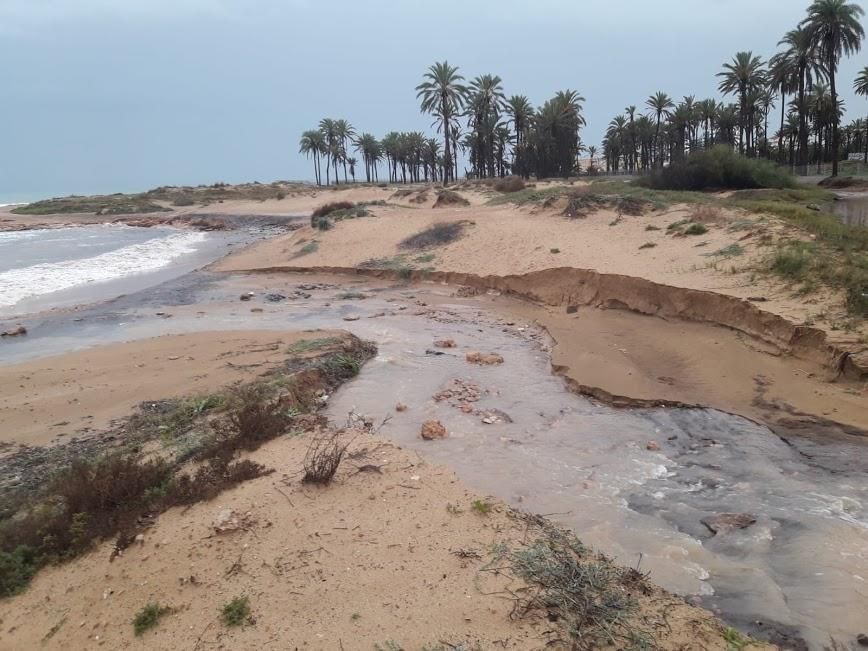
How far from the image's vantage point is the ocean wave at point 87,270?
758 inches

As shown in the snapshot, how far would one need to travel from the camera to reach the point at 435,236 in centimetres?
2088

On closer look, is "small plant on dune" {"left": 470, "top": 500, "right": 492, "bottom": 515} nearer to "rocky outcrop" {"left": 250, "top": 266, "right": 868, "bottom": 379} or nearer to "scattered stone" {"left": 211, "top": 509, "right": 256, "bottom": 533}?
"scattered stone" {"left": 211, "top": 509, "right": 256, "bottom": 533}

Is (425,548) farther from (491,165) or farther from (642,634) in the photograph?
(491,165)

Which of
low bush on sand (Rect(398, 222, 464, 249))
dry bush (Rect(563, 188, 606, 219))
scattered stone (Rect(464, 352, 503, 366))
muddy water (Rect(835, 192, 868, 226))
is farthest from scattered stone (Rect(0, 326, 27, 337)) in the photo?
A: muddy water (Rect(835, 192, 868, 226))

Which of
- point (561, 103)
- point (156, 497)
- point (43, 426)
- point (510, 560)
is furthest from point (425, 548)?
point (561, 103)

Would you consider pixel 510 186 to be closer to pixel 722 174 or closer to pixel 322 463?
pixel 722 174

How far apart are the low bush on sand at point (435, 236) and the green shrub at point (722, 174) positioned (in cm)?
1427

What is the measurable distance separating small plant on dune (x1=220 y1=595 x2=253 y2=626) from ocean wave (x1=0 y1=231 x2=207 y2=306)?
686 inches

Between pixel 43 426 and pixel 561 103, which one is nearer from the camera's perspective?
pixel 43 426

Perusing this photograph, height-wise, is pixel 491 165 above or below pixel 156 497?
above

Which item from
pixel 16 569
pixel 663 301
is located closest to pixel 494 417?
pixel 16 569

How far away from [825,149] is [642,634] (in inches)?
2588

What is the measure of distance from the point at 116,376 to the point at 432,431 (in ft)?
18.1

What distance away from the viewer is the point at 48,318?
1463cm
